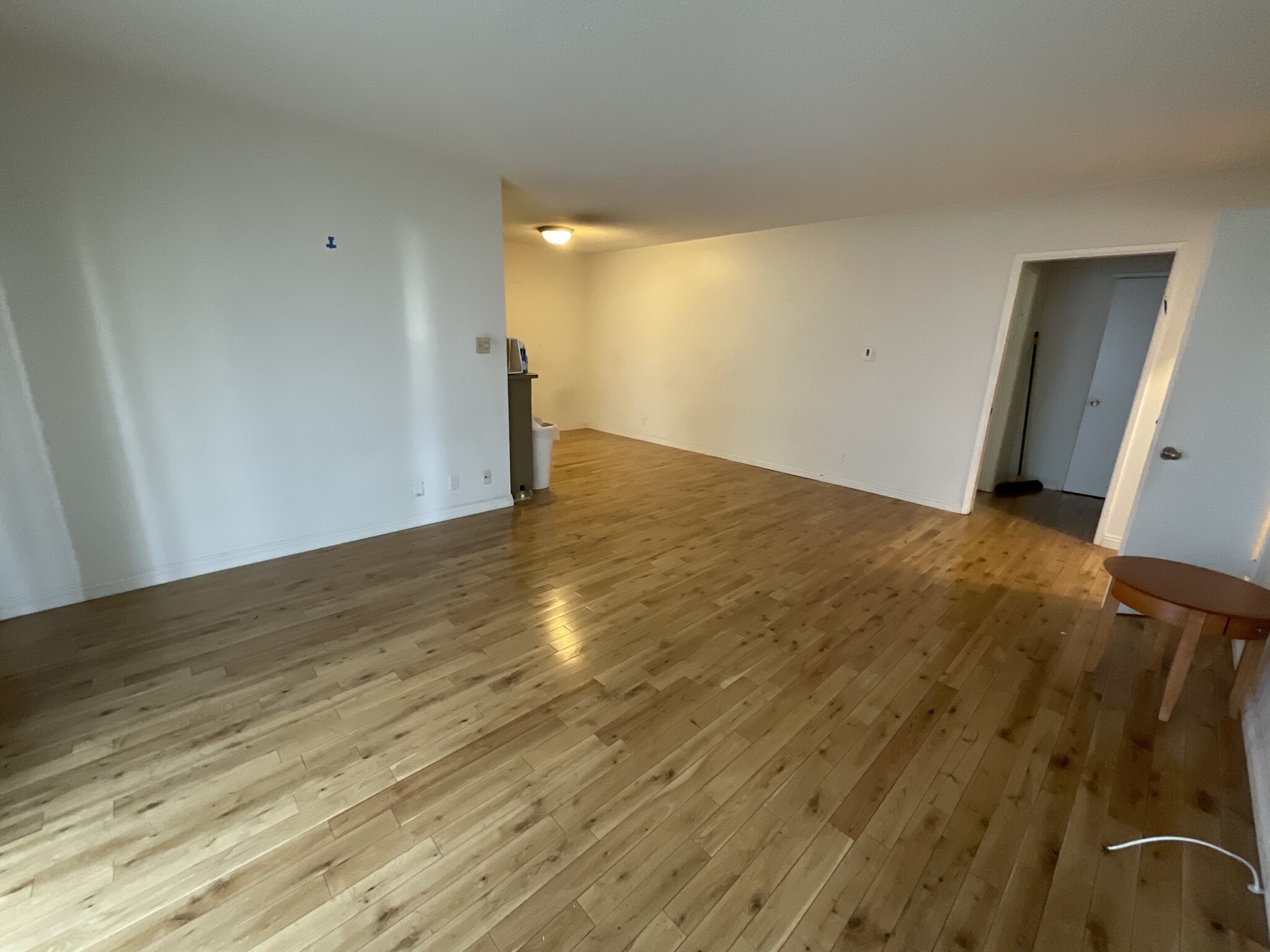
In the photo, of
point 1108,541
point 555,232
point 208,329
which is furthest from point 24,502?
point 1108,541

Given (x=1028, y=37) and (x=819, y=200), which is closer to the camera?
(x=1028, y=37)

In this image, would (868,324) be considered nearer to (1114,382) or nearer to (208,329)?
(1114,382)

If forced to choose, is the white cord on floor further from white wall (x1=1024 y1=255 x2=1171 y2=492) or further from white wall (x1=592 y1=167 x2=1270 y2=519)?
white wall (x1=1024 y1=255 x2=1171 y2=492)

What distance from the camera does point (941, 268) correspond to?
4.42m

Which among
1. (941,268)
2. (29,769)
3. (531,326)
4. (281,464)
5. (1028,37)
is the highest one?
(1028,37)

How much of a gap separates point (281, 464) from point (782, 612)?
10.6ft

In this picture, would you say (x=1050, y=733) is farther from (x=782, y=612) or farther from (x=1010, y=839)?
(x=782, y=612)

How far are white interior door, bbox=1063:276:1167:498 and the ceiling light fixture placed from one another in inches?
208

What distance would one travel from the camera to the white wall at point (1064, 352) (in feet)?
16.3

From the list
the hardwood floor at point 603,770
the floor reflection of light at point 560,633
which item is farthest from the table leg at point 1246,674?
the floor reflection of light at point 560,633

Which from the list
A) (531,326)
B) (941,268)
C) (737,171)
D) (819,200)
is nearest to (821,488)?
(941,268)

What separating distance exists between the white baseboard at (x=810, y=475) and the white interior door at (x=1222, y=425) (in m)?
1.95

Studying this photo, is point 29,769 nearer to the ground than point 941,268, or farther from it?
nearer to the ground

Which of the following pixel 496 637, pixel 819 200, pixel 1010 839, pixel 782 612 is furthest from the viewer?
pixel 819 200
